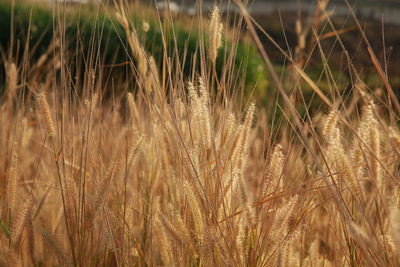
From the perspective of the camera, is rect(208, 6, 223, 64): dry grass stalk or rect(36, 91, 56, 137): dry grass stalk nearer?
rect(36, 91, 56, 137): dry grass stalk

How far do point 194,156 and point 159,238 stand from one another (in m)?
0.18

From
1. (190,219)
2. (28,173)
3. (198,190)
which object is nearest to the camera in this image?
(198,190)

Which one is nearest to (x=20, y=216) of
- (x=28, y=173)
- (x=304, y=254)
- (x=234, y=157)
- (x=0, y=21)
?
(x=234, y=157)

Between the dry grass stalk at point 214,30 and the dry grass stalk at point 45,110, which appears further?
the dry grass stalk at point 214,30

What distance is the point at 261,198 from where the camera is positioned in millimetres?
970

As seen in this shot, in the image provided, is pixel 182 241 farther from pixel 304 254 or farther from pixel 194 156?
pixel 304 254

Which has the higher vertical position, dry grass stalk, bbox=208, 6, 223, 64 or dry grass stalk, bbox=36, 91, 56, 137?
dry grass stalk, bbox=208, 6, 223, 64

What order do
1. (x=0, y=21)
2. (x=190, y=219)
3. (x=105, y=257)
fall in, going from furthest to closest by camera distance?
(x=0, y=21) < (x=105, y=257) < (x=190, y=219)

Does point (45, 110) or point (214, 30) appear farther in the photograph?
point (214, 30)

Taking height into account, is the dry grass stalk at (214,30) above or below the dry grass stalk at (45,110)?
above

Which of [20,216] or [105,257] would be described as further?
[105,257]

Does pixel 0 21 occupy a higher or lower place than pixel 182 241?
lower

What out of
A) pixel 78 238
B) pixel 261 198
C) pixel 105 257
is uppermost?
pixel 261 198

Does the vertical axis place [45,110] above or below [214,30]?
below
